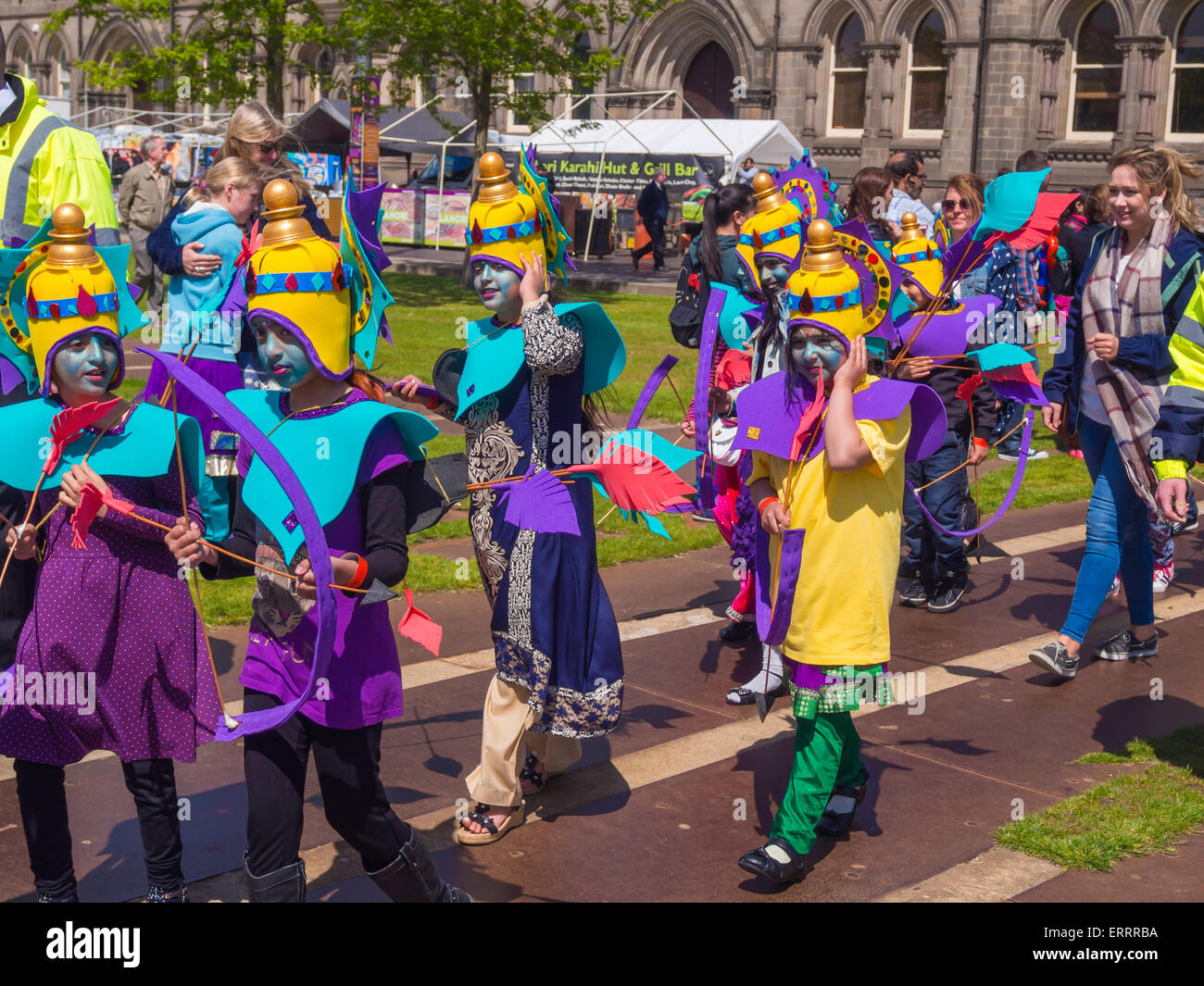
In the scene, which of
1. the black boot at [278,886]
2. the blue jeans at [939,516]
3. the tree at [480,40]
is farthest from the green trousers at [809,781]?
the tree at [480,40]

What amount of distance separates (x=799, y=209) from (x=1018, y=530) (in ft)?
13.1

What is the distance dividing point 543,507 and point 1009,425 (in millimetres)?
6803

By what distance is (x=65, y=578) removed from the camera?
3469mm

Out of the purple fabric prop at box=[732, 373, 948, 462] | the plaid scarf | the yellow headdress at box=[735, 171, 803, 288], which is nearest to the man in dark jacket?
the plaid scarf

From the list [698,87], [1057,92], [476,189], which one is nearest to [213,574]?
[476,189]

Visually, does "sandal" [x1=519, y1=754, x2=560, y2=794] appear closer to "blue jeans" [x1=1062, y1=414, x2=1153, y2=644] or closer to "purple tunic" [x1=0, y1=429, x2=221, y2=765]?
"purple tunic" [x1=0, y1=429, x2=221, y2=765]

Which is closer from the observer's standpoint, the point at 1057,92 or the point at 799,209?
the point at 799,209

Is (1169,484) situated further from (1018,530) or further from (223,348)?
(1018,530)

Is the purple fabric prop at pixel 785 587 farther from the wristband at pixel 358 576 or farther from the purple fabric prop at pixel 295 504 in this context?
the purple fabric prop at pixel 295 504

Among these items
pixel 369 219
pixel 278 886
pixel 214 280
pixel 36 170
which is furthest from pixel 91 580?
pixel 214 280

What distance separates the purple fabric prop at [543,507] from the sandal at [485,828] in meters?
0.89

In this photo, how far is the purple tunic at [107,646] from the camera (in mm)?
3461

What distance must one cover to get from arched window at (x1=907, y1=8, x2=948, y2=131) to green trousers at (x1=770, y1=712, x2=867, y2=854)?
27928mm
